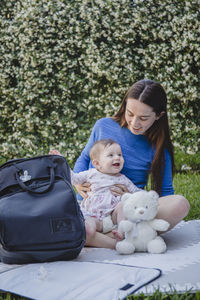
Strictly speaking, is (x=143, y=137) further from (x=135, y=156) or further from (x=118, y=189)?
(x=118, y=189)

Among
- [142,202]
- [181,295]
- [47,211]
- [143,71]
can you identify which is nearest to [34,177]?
[47,211]

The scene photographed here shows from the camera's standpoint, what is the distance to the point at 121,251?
7.53ft

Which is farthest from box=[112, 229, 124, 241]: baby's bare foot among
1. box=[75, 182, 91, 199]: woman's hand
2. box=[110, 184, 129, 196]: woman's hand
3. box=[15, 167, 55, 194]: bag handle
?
box=[15, 167, 55, 194]: bag handle

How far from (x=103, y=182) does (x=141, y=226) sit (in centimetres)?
48

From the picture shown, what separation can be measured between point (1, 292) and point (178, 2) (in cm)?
446

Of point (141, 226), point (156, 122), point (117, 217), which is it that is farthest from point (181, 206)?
point (156, 122)

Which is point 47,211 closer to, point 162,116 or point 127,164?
point 127,164

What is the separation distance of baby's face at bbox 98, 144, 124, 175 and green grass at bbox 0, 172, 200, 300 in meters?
1.03

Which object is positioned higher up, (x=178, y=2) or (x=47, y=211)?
Answer: (x=178, y=2)

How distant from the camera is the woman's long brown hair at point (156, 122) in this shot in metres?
2.80

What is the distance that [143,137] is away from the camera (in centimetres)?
300

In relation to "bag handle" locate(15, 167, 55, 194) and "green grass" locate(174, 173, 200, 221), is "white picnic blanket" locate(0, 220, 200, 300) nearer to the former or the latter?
"bag handle" locate(15, 167, 55, 194)

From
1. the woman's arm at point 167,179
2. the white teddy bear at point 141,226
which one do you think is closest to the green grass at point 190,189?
the woman's arm at point 167,179

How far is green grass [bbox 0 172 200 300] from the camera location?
172 cm
